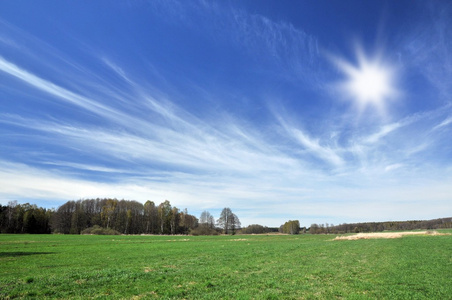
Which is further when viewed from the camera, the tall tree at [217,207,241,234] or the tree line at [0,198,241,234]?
the tall tree at [217,207,241,234]

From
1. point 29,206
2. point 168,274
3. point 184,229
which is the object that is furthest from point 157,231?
point 168,274

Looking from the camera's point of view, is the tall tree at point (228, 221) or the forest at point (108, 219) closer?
the forest at point (108, 219)

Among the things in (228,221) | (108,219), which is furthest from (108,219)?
(228,221)

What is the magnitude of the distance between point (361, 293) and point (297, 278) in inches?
183

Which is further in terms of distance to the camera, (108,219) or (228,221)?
(228,221)

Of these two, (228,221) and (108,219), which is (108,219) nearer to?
(108,219)

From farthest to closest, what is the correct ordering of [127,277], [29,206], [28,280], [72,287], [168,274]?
[29,206]
[168,274]
[127,277]
[28,280]
[72,287]

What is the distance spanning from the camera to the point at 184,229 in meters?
165

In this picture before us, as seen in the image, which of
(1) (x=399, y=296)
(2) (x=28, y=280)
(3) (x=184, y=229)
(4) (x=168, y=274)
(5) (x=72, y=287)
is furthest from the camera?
(3) (x=184, y=229)

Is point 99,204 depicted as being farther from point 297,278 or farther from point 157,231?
point 297,278

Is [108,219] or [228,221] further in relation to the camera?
[228,221]

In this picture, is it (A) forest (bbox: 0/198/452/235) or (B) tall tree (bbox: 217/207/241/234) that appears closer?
(A) forest (bbox: 0/198/452/235)

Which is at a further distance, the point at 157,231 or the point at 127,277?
the point at 157,231

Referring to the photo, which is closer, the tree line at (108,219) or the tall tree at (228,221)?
the tree line at (108,219)
